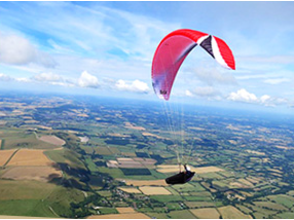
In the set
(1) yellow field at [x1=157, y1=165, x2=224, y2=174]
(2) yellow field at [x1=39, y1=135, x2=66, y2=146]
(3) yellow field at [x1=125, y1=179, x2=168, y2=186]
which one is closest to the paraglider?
(3) yellow field at [x1=125, y1=179, x2=168, y2=186]

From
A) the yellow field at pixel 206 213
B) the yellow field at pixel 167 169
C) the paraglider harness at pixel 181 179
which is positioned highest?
the paraglider harness at pixel 181 179

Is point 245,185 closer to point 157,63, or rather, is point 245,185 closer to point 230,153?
point 230,153

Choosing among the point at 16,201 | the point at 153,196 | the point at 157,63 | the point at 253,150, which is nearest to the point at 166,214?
the point at 153,196

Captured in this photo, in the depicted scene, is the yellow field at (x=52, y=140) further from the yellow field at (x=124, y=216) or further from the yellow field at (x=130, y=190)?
the yellow field at (x=124, y=216)

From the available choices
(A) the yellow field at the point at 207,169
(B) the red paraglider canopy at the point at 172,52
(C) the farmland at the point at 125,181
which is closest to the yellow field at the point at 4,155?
(C) the farmland at the point at 125,181

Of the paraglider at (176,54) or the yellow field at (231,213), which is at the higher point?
the paraglider at (176,54)

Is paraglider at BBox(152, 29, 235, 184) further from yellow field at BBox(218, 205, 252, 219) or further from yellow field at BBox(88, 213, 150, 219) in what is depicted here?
yellow field at BBox(218, 205, 252, 219)
